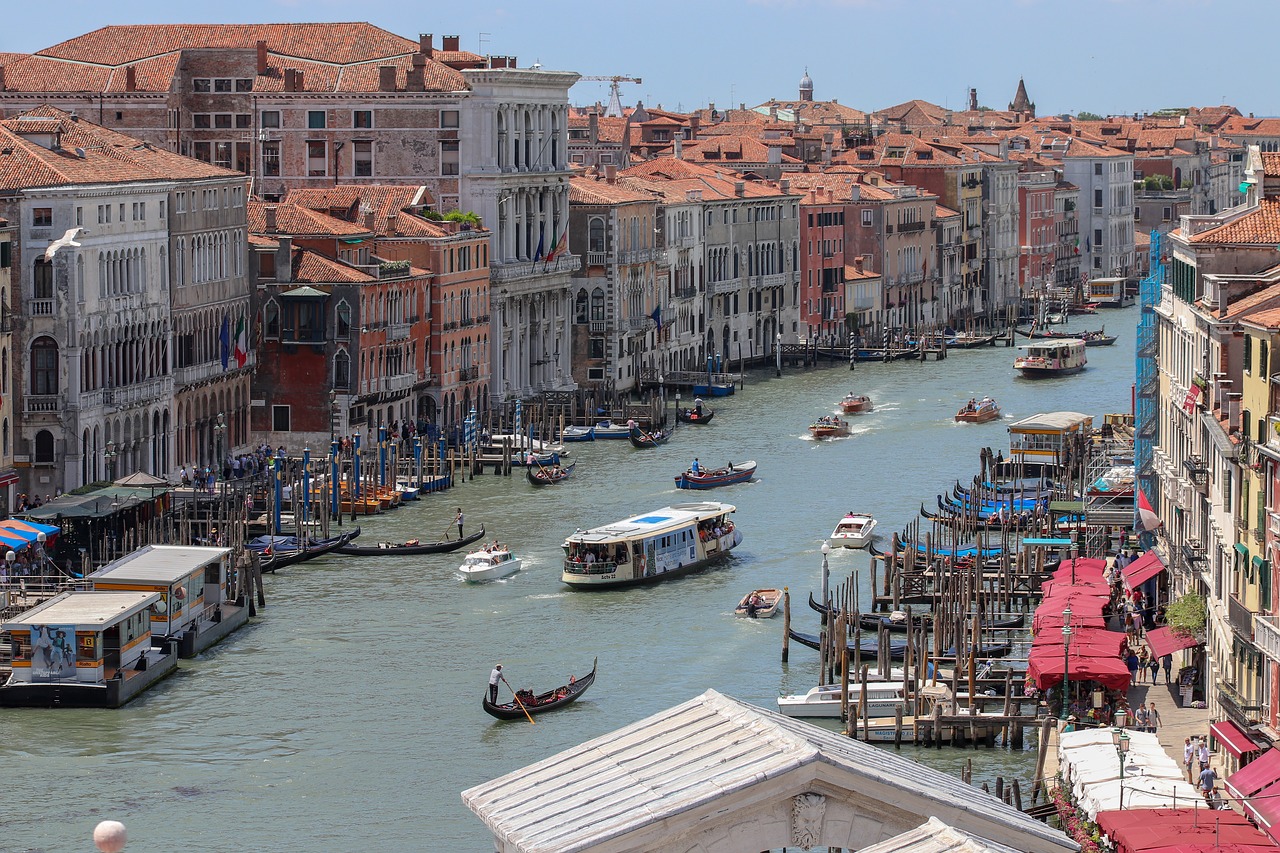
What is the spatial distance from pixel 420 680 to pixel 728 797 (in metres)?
17.9

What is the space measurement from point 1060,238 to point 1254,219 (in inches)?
3138

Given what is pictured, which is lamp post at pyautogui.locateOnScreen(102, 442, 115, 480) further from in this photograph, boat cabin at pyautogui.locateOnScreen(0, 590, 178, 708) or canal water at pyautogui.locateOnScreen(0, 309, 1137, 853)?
boat cabin at pyautogui.locateOnScreen(0, 590, 178, 708)

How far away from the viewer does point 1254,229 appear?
28.7 metres

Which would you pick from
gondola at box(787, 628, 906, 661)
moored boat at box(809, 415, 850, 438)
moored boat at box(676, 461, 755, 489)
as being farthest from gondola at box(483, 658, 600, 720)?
moored boat at box(809, 415, 850, 438)

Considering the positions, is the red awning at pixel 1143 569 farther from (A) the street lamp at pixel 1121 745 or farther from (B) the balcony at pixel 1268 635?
(B) the balcony at pixel 1268 635

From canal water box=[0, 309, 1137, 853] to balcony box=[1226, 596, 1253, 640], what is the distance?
265 centimetres

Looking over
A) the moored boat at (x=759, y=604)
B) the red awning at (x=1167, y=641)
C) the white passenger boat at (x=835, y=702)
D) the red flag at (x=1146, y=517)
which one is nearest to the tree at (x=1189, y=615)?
the red awning at (x=1167, y=641)

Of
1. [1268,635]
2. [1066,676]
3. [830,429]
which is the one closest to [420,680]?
[1066,676]

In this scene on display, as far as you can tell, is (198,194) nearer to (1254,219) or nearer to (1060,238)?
(1254,219)

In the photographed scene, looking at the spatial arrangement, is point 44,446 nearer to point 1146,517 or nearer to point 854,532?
point 854,532

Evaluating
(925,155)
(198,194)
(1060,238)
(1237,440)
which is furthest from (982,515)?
(1060,238)

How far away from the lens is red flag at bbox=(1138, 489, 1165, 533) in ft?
114

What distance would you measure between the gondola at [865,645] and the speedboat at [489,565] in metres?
5.96

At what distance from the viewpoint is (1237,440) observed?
26.0 metres
